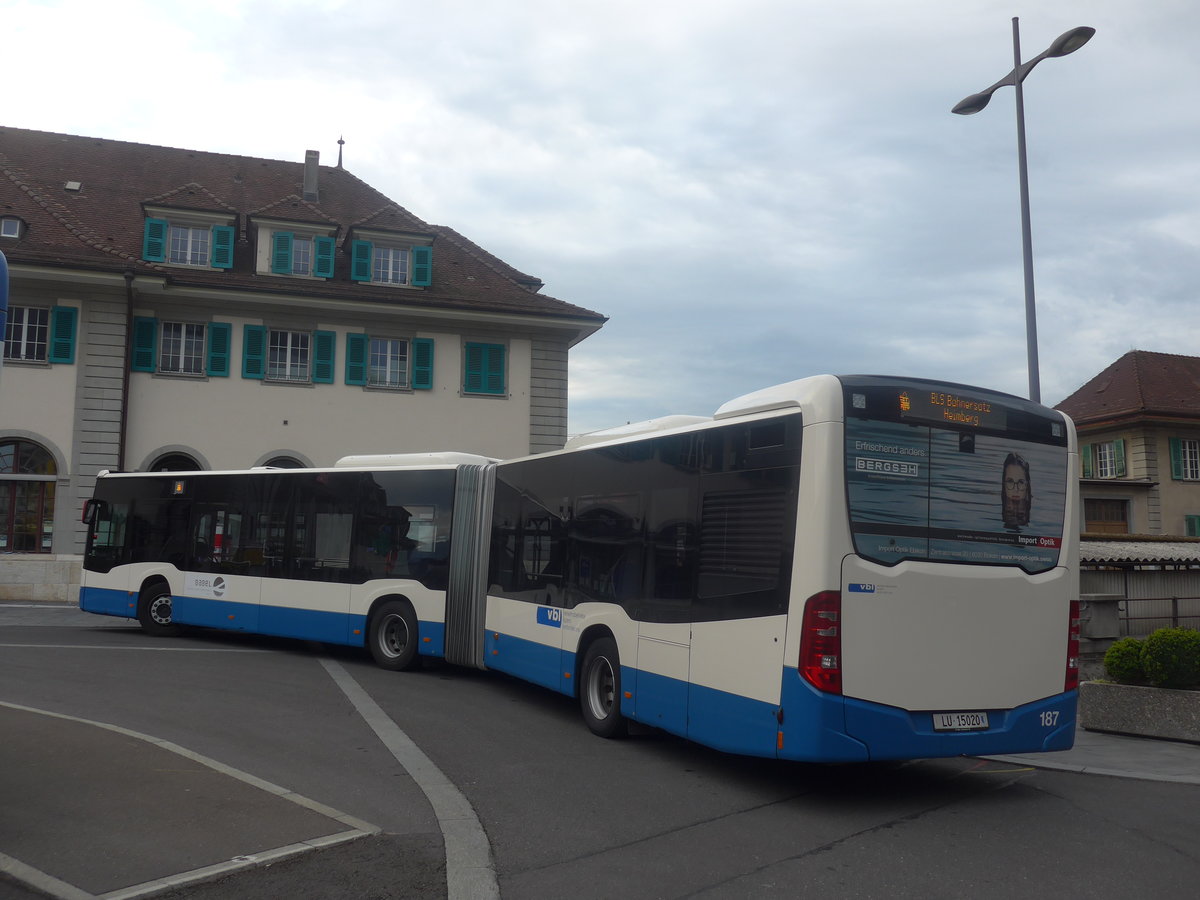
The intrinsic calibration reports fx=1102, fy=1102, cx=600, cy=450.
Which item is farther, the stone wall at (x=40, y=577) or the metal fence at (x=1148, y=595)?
the stone wall at (x=40, y=577)

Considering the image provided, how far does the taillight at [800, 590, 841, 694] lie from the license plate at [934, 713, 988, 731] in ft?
2.90

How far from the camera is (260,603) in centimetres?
1673

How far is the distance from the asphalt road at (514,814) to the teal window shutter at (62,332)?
18.5 m

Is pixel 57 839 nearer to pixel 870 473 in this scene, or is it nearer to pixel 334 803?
pixel 334 803

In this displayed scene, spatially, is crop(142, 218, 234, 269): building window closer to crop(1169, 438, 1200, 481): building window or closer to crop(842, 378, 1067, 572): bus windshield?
crop(842, 378, 1067, 572): bus windshield

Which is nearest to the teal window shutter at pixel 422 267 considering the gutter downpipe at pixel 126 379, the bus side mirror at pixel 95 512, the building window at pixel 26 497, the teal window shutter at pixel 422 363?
the teal window shutter at pixel 422 363

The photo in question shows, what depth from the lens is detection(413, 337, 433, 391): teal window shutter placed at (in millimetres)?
29641

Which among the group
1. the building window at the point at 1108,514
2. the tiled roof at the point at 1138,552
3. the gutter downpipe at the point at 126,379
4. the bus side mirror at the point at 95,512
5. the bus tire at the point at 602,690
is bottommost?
the bus tire at the point at 602,690

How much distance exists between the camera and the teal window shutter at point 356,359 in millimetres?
29234

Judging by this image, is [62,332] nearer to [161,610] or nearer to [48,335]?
[48,335]

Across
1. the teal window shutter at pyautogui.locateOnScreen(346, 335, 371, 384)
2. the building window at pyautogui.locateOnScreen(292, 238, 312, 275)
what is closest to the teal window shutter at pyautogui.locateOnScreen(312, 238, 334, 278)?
the building window at pyautogui.locateOnScreen(292, 238, 312, 275)

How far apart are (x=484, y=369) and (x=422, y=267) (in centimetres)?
334

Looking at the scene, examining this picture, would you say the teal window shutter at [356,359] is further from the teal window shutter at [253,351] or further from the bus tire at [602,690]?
the bus tire at [602,690]

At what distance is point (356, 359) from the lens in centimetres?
2934
